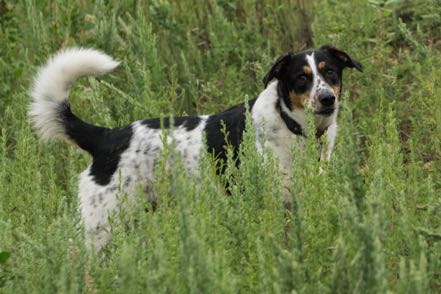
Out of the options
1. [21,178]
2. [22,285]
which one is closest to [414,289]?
[22,285]

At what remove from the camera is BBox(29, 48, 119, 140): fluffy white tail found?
5.24 metres

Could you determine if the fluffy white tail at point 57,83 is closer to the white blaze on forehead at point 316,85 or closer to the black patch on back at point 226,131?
the black patch on back at point 226,131

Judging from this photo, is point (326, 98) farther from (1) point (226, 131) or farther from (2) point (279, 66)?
(1) point (226, 131)

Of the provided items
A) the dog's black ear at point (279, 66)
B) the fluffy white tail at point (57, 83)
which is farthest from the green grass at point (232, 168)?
the dog's black ear at point (279, 66)

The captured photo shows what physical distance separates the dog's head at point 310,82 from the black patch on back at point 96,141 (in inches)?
36.3

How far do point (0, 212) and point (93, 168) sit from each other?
1.84 m

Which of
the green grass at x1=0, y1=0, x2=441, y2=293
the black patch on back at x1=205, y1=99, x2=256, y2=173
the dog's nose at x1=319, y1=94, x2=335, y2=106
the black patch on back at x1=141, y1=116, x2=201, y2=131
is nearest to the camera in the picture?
the green grass at x1=0, y1=0, x2=441, y2=293

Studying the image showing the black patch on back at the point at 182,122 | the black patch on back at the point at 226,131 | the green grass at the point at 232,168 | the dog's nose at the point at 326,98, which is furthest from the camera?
the black patch on back at the point at 182,122

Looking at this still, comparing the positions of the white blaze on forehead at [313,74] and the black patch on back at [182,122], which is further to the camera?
the black patch on back at [182,122]

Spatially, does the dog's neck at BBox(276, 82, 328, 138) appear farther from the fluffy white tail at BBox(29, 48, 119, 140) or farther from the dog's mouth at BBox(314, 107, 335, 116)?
the fluffy white tail at BBox(29, 48, 119, 140)

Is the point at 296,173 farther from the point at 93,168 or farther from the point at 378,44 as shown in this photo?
the point at 378,44

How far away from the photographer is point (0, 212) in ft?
11.5

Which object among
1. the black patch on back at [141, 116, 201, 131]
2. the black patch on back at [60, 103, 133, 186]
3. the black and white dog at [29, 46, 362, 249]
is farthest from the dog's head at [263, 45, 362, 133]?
the black patch on back at [60, 103, 133, 186]

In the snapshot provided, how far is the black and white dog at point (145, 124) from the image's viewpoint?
5207 millimetres
